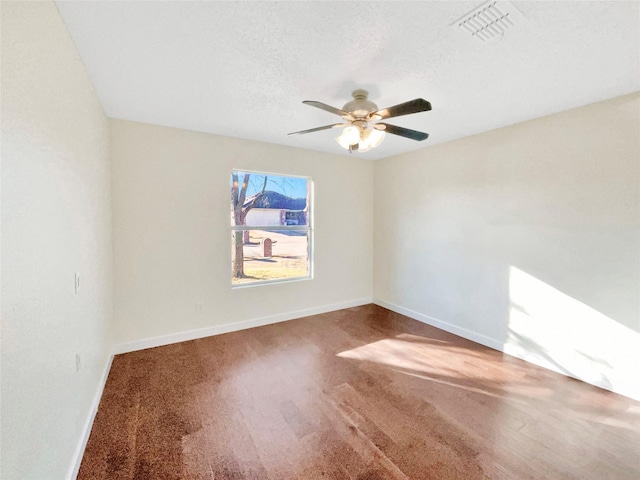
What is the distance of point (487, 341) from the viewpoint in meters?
3.28

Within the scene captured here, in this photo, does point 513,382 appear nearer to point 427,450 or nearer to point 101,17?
point 427,450

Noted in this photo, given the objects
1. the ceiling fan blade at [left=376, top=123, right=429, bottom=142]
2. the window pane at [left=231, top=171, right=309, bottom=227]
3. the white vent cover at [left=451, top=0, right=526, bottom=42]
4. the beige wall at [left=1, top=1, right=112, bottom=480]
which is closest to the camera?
the beige wall at [left=1, top=1, right=112, bottom=480]

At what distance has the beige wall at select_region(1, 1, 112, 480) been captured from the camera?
951mm

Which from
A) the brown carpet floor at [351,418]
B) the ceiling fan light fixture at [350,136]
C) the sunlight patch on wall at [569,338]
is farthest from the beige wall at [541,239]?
the ceiling fan light fixture at [350,136]

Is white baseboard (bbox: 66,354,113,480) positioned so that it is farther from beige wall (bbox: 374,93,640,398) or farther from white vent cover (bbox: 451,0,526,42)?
beige wall (bbox: 374,93,640,398)

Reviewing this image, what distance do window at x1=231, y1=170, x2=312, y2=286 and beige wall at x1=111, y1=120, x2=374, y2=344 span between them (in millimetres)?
130

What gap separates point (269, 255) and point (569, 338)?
343 cm

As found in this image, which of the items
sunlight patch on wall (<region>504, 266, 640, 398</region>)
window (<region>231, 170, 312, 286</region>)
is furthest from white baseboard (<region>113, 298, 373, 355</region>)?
sunlight patch on wall (<region>504, 266, 640, 398</region>)

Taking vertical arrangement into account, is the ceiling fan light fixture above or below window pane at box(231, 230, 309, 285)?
above

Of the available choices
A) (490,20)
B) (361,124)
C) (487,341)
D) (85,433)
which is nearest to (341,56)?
(361,124)

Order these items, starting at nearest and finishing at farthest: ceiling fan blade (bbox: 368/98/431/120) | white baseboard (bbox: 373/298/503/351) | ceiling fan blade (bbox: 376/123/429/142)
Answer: ceiling fan blade (bbox: 368/98/431/120)
ceiling fan blade (bbox: 376/123/429/142)
white baseboard (bbox: 373/298/503/351)

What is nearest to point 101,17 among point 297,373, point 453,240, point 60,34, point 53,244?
point 60,34

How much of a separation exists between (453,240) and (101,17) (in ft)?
12.6

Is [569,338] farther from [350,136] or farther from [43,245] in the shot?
[43,245]
